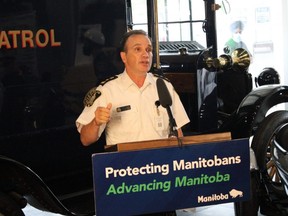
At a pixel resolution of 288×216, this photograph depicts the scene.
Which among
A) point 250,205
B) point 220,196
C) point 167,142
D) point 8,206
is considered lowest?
point 250,205

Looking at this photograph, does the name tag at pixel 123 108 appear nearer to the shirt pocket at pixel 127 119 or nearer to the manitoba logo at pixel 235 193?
the shirt pocket at pixel 127 119

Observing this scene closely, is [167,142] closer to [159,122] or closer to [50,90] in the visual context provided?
[159,122]

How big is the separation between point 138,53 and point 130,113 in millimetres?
291

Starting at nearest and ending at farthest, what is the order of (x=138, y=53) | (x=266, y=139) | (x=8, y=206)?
(x=138, y=53) < (x=8, y=206) < (x=266, y=139)

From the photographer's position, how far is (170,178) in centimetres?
215

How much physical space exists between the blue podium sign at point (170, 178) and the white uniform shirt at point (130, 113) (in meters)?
0.54

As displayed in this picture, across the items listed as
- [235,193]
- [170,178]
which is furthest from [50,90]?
[235,193]

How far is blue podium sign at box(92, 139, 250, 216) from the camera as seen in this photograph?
2066mm

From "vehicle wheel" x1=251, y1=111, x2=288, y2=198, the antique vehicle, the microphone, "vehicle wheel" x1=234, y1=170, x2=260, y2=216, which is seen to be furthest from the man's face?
"vehicle wheel" x1=251, y1=111, x2=288, y2=198

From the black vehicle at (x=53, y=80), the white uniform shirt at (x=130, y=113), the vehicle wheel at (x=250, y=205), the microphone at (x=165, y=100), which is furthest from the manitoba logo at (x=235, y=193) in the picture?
the black vehicle at (x=53, y=80)

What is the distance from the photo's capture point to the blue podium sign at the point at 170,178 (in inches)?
81.4

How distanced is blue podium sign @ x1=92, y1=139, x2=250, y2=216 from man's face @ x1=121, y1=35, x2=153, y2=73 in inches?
24.7

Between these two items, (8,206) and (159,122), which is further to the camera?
(8,206)

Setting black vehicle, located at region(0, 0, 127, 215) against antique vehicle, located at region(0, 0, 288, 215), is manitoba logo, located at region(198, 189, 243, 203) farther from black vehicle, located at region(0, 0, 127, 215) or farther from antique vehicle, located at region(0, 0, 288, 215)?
black vehicle, located at region(0, 0, 127, 215)
